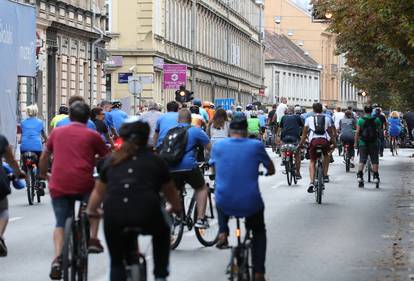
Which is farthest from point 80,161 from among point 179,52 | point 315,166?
point 179,52

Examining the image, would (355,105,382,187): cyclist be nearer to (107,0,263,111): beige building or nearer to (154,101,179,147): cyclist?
(154,101,179,147): cyclist

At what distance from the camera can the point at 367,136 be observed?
27.3 meters

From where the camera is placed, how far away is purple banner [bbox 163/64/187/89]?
58.7m

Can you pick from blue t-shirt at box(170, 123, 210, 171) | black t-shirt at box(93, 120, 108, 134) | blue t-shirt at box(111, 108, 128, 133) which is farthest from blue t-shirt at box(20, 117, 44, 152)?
blue t-shirt at box(170, 123, 210, 171)

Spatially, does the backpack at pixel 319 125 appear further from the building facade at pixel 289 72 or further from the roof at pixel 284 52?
the roof at pixel 284 52

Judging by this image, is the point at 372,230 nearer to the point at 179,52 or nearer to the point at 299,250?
the point at 299,250

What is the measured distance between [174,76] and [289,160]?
2997 cm

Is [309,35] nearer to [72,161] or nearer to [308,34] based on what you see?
[308,34]

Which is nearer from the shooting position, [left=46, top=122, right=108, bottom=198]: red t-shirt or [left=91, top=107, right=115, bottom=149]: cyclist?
[left=46, top=122, right=108, bottom=198]: red t-shirt

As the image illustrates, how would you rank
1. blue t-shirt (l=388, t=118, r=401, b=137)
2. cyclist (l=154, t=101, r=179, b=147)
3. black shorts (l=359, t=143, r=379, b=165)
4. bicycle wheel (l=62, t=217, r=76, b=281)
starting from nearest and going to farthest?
1. bicycle wheel (l=62, t=217, r=76, b=281)
2. cyclist (l=154, t=101, r=179, b=147)
3. black shorts (l=359, t=143, r=379, b=165)
4. blue t-shirt (l=388, t=118, r=401, b=137)

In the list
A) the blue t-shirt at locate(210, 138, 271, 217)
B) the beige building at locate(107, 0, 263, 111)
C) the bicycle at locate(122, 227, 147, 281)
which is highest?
the beige building at locate(107, 0, 263, 111)

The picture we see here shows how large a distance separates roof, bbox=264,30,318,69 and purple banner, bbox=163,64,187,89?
242ft

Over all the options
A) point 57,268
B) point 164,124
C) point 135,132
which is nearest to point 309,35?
point 164,124

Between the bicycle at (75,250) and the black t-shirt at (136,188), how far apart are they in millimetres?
2157
